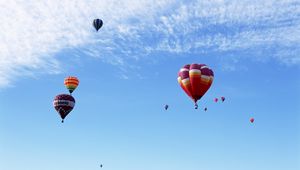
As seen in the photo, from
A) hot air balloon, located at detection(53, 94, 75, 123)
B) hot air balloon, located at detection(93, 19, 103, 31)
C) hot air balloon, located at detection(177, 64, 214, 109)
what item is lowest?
hot air balloon, located at detection(177, 64, 214, 109)

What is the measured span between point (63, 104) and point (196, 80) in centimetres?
2294

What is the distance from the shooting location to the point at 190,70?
69.2 meters

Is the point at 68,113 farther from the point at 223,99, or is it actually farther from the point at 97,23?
the point at 223,99

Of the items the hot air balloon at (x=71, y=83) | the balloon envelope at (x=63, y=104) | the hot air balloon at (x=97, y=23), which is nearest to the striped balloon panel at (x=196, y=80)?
the hot air balloon at (x=97, y=23)

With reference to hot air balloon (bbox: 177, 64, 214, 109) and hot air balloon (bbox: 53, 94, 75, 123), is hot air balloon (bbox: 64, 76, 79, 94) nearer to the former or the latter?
hot air balloon (bbox: 53, 94, 75, 123)

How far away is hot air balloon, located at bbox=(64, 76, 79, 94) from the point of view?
3263 inches

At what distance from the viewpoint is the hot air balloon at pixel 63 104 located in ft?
260

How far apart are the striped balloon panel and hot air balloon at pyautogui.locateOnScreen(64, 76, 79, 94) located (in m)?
21.3

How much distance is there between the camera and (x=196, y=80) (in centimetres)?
6844

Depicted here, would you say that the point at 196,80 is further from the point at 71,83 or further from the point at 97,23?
the point at 71,83

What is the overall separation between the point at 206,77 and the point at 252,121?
33.5 metres

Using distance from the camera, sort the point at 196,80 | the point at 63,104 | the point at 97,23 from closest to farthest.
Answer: the point at 196,80, the point at 97,23, the point at 63,104

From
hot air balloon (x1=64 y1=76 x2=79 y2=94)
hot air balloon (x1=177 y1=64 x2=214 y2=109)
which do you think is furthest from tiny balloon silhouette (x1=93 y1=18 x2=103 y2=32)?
hot air balloon (x1=177 y1=64 x2=214 y2=109)

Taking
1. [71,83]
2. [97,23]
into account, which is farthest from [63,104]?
[97,23]
